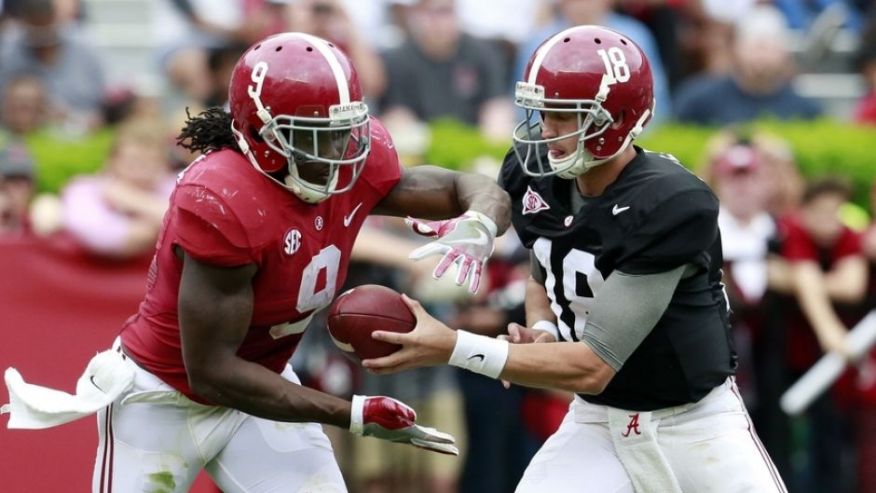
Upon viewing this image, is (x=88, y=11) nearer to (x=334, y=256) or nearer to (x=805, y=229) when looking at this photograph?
(x=805, y=229)

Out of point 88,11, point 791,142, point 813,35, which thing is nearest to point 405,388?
point 791,142

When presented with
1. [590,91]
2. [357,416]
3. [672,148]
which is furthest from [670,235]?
[672,148]

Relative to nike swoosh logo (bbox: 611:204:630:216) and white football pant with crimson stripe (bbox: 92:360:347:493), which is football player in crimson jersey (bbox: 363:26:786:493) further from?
white football pant with crimson stripe (bbox: 92:360:347:493)

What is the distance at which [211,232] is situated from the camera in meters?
3.89

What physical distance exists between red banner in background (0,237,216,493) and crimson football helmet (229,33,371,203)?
1842mm

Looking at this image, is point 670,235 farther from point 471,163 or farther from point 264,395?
point 471,163

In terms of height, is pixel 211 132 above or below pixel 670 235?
above

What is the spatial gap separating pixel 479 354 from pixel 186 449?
35.6 inches

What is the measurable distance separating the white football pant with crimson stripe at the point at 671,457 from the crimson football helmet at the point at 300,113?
1.01 metres

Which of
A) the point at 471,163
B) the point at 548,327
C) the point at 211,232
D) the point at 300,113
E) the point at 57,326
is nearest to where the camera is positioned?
the point at 211,232

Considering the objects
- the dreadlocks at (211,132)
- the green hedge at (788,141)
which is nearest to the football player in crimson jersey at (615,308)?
the dreadlocks at (211,132)

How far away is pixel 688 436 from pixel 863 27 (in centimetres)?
561

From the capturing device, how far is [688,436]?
4.23 meters

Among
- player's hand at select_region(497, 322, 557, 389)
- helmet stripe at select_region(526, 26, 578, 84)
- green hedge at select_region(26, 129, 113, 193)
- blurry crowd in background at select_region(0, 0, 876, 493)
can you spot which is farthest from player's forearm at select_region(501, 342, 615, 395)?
green hedge at select_region(26, 129, 113, 193)
